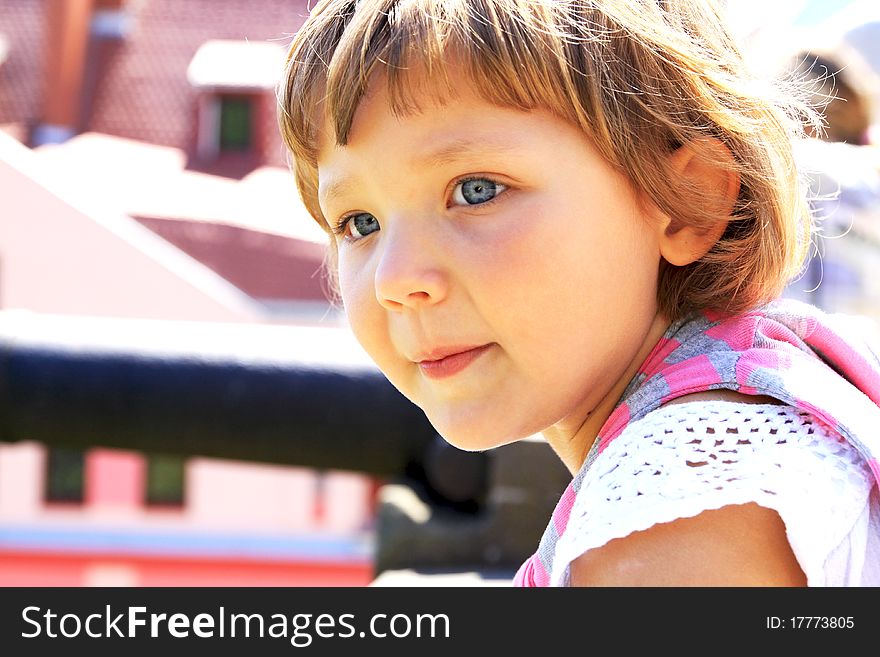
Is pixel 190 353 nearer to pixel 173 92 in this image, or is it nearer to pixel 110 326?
pixel 110 326

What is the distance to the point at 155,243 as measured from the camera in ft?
26.7

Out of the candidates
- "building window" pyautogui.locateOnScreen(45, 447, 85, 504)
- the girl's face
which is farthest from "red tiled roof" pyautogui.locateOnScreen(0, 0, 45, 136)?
the girl's face

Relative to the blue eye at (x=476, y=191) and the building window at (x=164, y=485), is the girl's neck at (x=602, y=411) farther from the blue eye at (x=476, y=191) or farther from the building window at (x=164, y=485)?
the building window at (x=164, y=485)

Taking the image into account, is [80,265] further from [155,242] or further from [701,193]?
[701,193]

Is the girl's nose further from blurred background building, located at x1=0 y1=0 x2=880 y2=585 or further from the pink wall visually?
the pink wall

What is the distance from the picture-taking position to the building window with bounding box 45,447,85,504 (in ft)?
22.7

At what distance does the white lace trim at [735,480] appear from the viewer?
0.51 m

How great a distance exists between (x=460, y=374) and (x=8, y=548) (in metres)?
6.51

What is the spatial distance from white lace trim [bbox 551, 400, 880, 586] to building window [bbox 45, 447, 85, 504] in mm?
6754

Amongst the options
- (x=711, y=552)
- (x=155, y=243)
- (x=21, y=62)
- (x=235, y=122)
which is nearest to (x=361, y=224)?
(x=711, y=552)

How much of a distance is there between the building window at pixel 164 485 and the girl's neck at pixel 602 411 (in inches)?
247

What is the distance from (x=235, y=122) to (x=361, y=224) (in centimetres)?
833

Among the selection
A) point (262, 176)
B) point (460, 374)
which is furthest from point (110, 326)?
point (262, 176)

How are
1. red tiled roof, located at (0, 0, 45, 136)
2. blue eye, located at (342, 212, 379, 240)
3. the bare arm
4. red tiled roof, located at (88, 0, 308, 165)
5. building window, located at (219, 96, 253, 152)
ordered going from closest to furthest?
the bare arm
blue eye, located at (342, 212, 379, 240)
red tiled roof, located at (0, 0, 45, 136)
building window, located at (219, 96, 253, 152)
red tiled roof, located at (88, 0, 308, 165)
